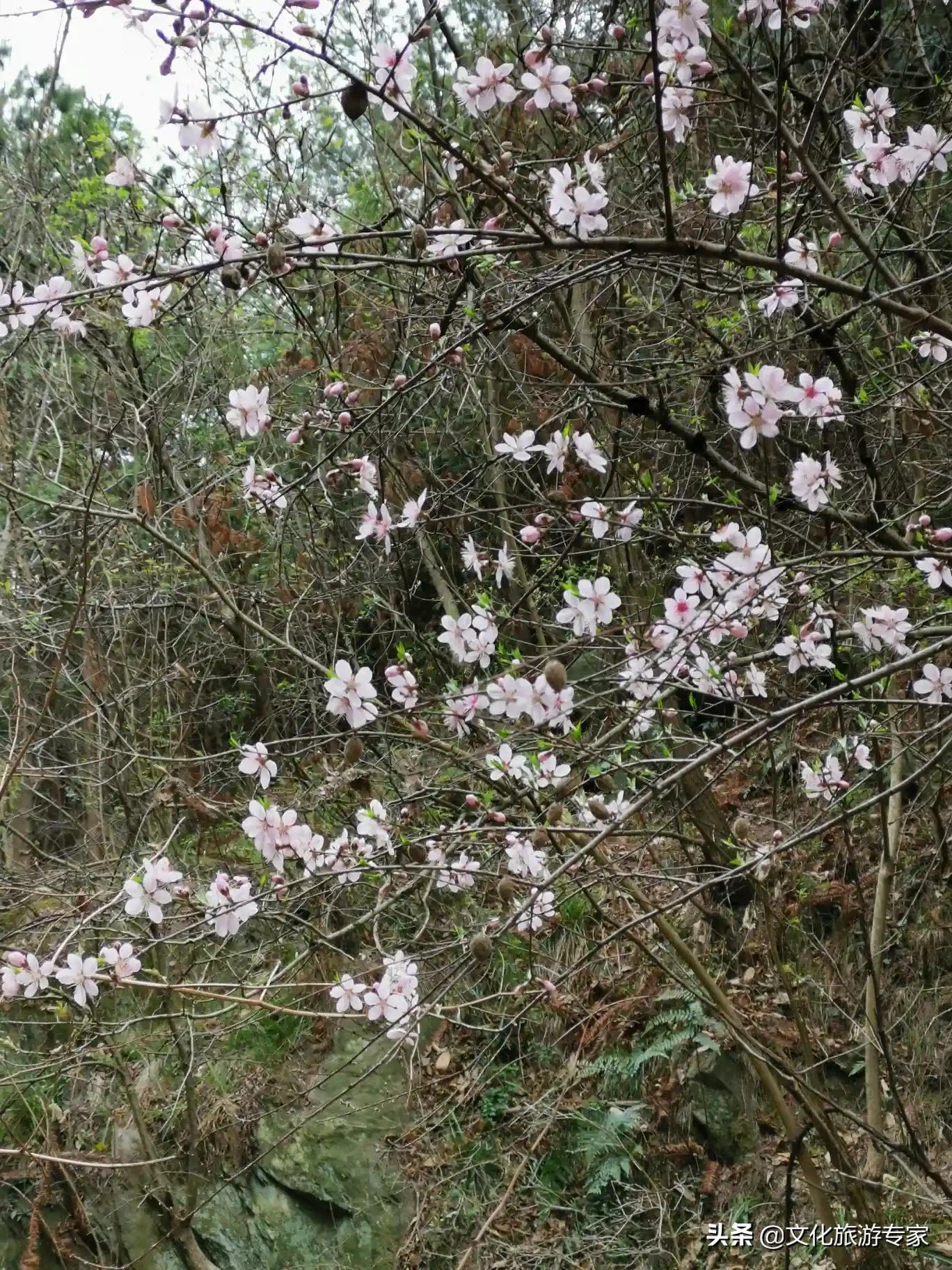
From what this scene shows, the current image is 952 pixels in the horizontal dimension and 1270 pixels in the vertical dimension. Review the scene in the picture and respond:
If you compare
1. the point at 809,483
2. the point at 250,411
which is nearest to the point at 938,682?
the point at 809,483

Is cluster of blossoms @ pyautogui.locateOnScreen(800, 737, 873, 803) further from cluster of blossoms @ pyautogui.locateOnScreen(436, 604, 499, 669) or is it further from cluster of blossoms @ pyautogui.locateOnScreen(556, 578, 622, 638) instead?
cluster of blossoms @ pyautogui.locateOnScreen(436, 604, 499, 669)

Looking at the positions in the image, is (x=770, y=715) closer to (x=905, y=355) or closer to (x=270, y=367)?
(x=905, y=355)

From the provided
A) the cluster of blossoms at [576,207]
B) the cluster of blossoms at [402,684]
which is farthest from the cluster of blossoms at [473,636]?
the cluster of blossoms at [576,207]

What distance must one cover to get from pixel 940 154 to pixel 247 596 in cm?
347

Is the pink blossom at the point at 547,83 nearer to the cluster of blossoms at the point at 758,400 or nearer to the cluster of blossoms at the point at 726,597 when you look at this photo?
the cluster of blossoms at the point at 758,400

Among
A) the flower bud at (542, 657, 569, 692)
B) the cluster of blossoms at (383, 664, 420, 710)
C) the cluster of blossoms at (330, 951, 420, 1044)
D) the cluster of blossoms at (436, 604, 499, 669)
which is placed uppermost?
the cluster of blossoms at (436, 604, 499, 669)

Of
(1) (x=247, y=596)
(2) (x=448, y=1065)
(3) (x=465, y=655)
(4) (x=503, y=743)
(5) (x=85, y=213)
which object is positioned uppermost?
(5) (x=85, y=213)

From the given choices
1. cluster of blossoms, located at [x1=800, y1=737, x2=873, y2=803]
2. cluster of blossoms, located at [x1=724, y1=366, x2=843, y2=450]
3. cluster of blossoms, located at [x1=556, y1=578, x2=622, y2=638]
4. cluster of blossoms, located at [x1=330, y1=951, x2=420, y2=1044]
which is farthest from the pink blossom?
cluster of blossoms, located at [x1=330, y1=951, x2=420, y2=1044]

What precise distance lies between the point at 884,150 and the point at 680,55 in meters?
0.69

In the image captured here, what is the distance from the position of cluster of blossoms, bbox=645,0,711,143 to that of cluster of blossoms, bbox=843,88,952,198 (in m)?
0.55

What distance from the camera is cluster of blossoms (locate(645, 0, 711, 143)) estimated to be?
1.93 metres

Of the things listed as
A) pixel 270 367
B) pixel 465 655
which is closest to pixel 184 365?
pixel 270 367

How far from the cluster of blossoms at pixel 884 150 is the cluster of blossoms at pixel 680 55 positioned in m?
0.55

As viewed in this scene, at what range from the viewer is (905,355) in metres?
3.91
